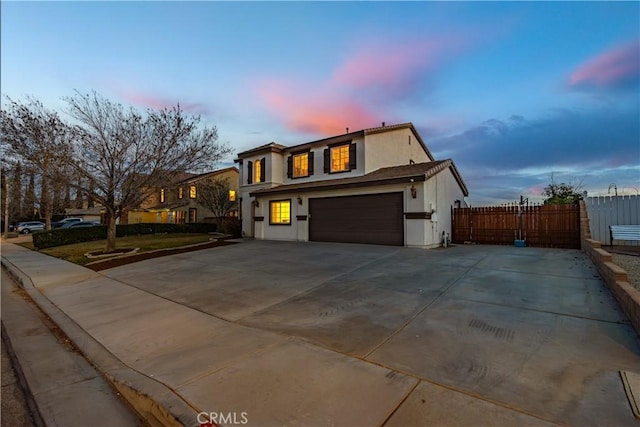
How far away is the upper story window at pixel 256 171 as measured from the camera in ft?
64.9

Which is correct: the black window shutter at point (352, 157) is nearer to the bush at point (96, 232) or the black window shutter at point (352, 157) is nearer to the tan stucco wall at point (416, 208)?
the tan stucco wall at point (416, 208)

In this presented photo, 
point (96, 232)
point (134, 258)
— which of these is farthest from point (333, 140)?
point (96, 232)

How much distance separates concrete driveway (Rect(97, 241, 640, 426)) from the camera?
238cm

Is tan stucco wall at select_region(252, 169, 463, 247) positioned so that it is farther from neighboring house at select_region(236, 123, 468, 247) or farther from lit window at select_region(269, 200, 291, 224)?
lit window at select_region(269, 200, 291, 224)

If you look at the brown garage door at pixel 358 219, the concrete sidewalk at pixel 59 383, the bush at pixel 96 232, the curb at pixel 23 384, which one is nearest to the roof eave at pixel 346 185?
the brown garage door at pixel 358 219

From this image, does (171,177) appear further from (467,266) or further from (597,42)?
(597,42)

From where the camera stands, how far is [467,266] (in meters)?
8.05

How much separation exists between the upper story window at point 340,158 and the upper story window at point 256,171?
4.89m

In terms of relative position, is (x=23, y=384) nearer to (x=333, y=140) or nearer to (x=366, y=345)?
(x=366, y=345)

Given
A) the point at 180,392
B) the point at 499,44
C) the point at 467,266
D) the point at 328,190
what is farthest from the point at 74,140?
the point at 499,44

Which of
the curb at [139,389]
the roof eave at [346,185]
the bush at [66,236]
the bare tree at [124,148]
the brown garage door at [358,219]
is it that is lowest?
the curb at [139,389]

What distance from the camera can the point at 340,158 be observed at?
16.9 metres

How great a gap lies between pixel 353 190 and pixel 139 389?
1236cm

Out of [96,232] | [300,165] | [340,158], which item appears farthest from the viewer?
[96,232]
